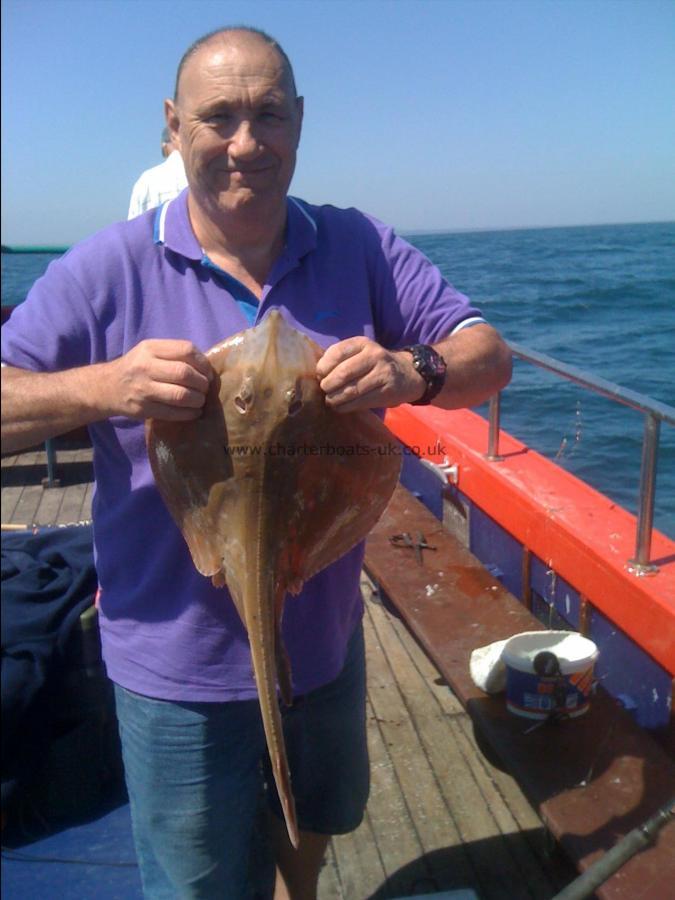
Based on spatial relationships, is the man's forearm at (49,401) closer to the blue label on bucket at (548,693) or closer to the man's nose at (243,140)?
the man's nose at (243,140)

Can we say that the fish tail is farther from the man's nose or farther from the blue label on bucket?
the blue label on bucket

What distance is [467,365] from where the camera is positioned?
6.52ft

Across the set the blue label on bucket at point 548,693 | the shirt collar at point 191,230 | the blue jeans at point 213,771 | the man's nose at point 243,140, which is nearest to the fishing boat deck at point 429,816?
the blue label on bucket at point 548,693

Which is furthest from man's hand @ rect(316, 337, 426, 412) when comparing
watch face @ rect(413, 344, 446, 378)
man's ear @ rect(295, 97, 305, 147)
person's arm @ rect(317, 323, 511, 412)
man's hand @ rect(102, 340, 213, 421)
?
man's ear @ rect(295, 97, 305, 147)

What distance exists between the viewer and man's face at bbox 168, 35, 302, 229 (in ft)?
6.04

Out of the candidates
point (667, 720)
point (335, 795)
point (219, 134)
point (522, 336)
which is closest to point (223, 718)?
point (335, 795)

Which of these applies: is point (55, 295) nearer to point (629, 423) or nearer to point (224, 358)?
point (224, 358)

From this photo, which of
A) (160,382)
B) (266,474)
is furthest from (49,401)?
(266,474)

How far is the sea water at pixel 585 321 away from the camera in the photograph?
2584 millimetres

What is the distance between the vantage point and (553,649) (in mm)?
3021

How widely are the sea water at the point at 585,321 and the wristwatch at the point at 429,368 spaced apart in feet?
2.00

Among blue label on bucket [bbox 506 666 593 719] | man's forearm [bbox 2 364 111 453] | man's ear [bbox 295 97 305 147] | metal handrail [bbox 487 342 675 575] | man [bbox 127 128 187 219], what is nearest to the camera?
man's forearm [bbox 2 364 111 453]

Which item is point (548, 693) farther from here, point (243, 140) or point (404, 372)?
point (243, 140)

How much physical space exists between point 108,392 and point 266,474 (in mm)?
346
